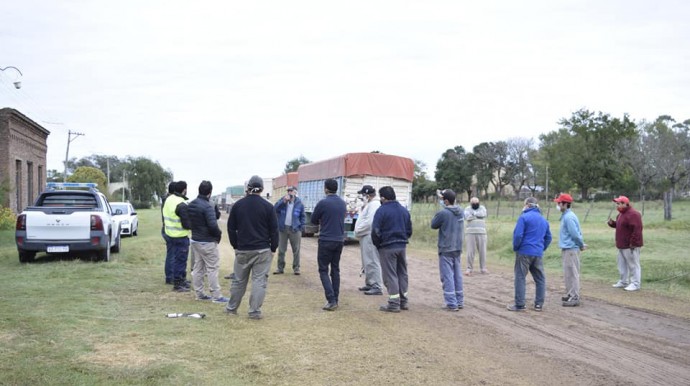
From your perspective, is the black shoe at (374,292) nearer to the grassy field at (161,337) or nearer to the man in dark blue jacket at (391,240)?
the grassy field at (161,337)

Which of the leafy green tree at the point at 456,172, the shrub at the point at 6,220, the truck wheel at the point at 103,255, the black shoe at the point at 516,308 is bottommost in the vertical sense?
the black shoe at the point at 516,308

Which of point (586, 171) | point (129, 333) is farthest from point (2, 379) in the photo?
point (586, 171)

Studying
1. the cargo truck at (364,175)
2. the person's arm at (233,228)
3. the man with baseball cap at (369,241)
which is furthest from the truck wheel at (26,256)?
the cargo truck at (364,175)

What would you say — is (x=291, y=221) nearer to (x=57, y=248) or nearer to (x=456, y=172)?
(x=57, y=248)

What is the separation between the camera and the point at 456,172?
3034 inches

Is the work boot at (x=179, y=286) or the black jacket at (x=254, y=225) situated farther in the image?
the work boot at (x=179, y=286)

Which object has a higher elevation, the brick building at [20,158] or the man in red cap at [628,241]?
the brick building at [20,158]

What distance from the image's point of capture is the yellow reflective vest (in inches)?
403

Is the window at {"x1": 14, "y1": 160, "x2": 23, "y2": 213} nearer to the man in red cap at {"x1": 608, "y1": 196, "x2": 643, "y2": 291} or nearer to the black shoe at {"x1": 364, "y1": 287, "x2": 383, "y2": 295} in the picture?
the black shoe at {"x1": 364, "y1": 287, "x2": 383, "y2": 295}

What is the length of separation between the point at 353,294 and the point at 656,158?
32861 mm

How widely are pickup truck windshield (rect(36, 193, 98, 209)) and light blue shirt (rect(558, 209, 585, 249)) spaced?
1042 cm

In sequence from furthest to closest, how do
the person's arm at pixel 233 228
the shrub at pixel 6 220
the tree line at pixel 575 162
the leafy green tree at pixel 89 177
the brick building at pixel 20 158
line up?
1. the leafy green tree at pixel 89 177
2. the tree line at pixel 575 162
3. the brick building at pixel 20 158
4. the shrub at pixel 6 220
5. the person's arm at pixel 233 228

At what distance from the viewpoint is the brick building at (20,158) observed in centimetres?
2644

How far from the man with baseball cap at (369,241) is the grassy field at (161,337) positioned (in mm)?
977
